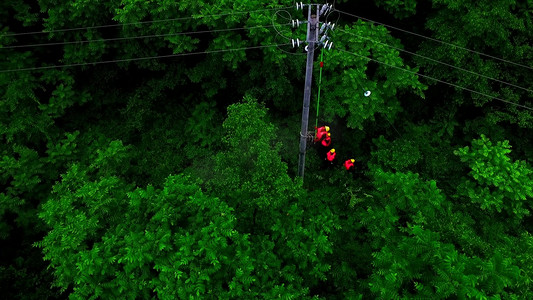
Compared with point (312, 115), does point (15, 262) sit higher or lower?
lower

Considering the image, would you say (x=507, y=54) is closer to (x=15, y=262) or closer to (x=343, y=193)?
(x=343, y=193)

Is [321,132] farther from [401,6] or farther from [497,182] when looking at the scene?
[401,6]

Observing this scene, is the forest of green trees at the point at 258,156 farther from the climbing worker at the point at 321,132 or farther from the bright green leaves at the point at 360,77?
the climbing worker at the point at 321,132

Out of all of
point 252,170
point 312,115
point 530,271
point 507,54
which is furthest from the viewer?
point 312,115

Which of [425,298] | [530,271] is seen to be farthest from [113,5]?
[530,271]

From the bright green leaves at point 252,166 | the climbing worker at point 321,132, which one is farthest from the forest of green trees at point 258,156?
the climbing worker at point 321,132

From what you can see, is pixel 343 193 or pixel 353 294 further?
pixel 343 193

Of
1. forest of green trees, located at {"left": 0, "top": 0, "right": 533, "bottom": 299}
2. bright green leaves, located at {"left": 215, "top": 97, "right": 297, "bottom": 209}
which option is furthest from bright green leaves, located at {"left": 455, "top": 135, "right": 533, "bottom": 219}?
bright green leaves, located at {"left": 215, "top": 97, "right": 297, "bottom": 209}

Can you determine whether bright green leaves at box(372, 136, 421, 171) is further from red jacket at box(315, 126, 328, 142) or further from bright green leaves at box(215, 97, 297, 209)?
bright green leaves at box(215, 97, 297, 209)
